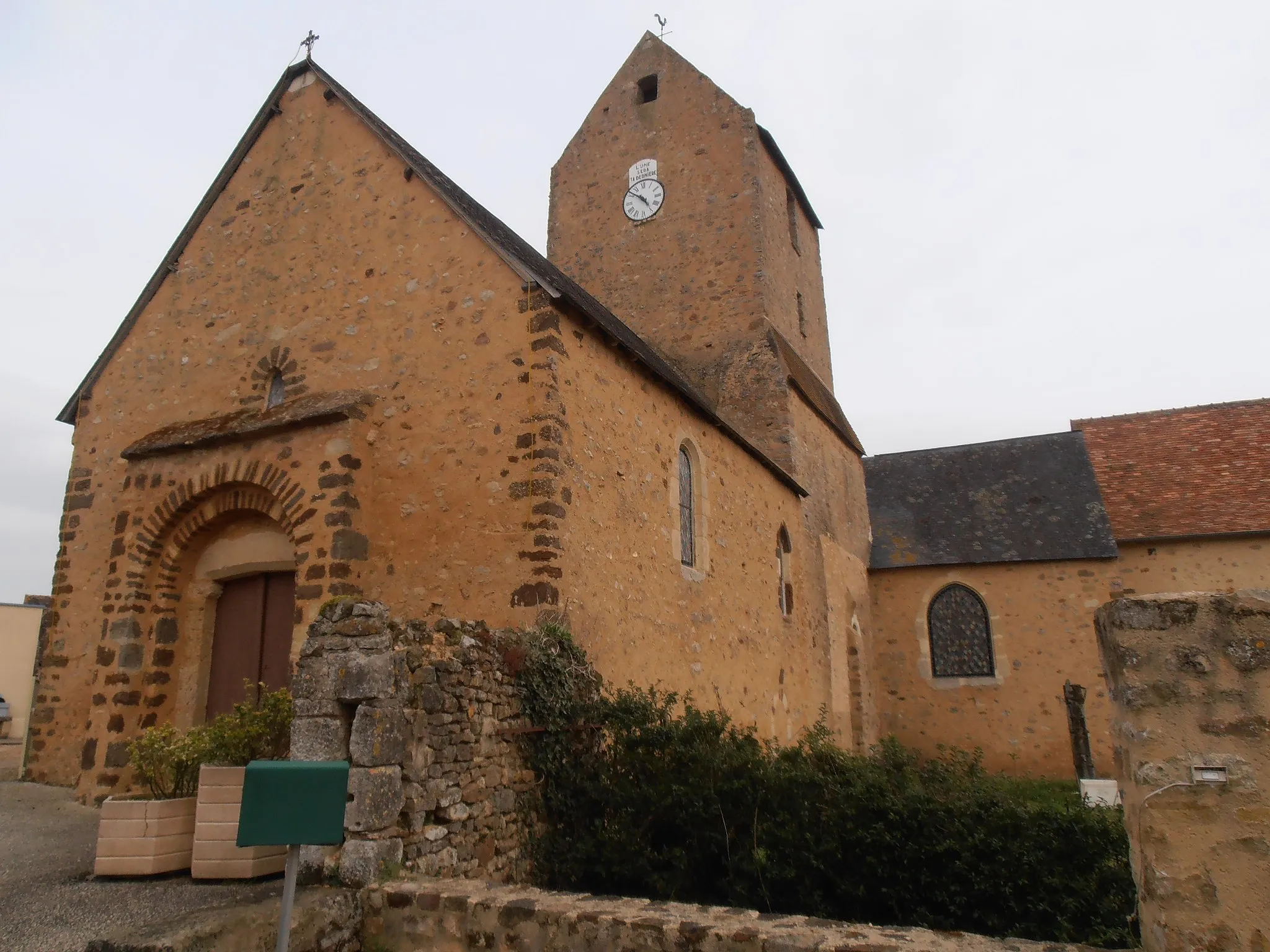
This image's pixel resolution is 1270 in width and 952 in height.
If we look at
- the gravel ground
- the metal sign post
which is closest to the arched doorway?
the gravel ground

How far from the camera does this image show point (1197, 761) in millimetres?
3781

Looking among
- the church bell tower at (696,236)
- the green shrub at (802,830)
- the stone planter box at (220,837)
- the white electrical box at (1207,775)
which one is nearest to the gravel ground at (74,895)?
the stone planter box at (220,837)

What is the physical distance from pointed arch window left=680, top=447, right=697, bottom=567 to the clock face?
29.0ft

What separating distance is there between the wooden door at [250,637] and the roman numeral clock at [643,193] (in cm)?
1165

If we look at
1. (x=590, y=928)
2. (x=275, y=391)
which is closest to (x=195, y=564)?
(x=275, y=391)

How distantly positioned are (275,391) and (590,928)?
7.44m

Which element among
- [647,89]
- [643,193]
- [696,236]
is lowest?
[696,236]

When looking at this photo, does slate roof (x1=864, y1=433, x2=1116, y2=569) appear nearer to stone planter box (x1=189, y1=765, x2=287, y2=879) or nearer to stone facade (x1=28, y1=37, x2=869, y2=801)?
stone facade (x1=28, y1=37, x2=869, y2=801)

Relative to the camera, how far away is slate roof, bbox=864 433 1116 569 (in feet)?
57.6

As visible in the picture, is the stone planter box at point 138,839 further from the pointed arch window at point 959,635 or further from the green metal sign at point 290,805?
the pointed arch window at point 959,635

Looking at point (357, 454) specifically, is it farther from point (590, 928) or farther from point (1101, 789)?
point (1101, 789)

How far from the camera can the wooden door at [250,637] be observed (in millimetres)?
8750

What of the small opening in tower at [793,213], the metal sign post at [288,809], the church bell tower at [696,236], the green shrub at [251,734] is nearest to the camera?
the metal sign post at [288,809]

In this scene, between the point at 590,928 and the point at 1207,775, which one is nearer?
the point at 1207,775
